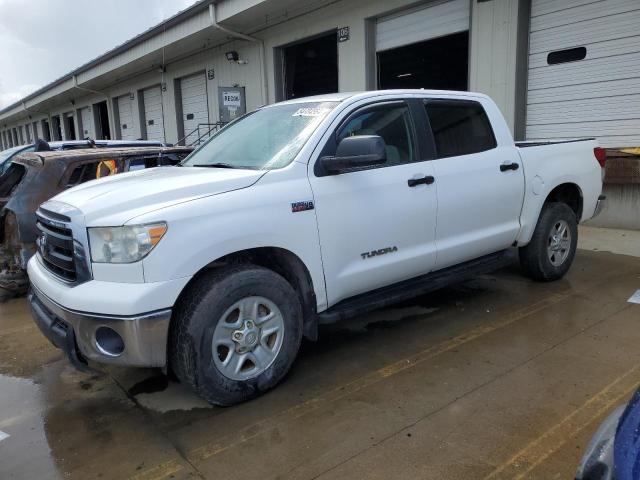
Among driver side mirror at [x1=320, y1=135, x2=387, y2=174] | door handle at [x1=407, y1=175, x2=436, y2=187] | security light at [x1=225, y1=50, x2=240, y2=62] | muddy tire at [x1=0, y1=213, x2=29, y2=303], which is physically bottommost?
muddy tire at [x1=0, y1=213, x2=29, y2=303]

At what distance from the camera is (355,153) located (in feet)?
11.0

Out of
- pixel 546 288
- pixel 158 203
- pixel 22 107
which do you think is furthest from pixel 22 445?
pixel 22 107

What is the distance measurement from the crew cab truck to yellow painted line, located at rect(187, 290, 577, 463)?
27cm

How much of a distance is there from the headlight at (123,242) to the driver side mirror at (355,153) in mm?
1180

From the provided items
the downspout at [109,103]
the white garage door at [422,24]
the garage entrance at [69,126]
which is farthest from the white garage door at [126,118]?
the white garage door at [422,24]

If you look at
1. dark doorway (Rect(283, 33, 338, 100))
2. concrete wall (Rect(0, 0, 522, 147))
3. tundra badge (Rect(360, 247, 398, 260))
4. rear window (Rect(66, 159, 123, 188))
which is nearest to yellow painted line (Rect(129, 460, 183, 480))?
tundra badge (Rect(360, 247, 398, 260))

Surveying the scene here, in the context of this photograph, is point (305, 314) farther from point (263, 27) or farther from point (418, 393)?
point (263, 27)

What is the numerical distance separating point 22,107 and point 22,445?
35534mm

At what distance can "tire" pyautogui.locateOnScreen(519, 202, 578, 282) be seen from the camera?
5.20 meters

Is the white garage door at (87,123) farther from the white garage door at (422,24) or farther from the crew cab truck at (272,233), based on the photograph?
the crew cab truck at (272,233)

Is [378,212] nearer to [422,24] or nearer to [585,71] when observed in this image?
[585,71]

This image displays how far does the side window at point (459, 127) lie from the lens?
4.25 meters

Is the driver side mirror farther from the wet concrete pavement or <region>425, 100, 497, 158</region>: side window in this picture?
the wet concrete pavement

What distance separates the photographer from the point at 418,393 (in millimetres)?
3309
